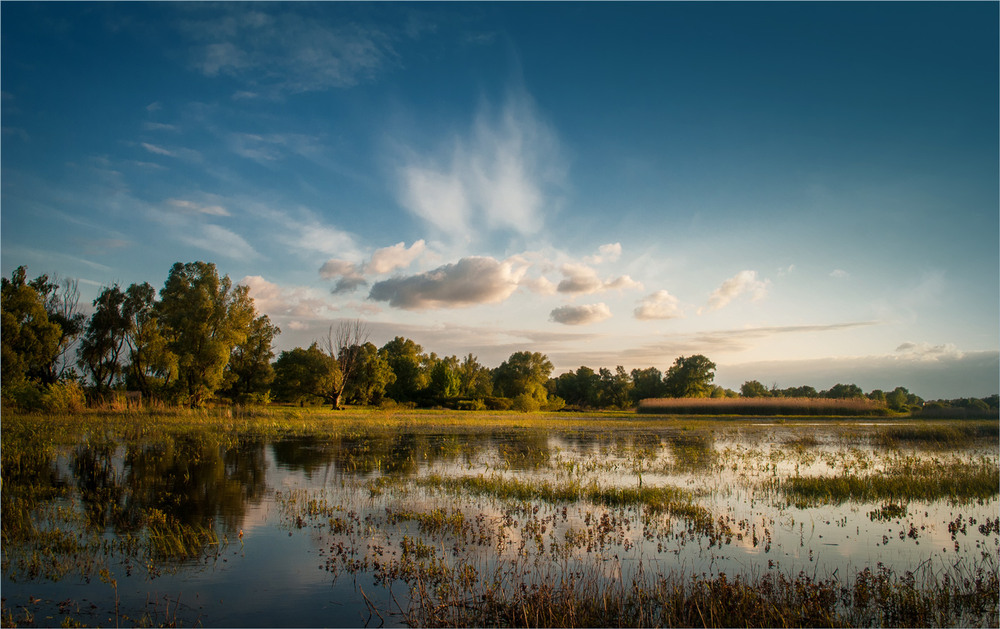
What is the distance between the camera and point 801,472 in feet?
73.7

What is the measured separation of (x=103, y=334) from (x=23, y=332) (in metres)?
8.39

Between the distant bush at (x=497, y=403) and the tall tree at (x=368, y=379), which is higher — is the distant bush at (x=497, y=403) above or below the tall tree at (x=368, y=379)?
below

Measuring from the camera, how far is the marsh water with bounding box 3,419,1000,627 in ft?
28.4

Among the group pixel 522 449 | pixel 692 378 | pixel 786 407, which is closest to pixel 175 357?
pixel 522 449

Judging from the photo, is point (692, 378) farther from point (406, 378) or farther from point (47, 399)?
point (47, 399)

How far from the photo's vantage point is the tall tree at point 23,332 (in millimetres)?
49156

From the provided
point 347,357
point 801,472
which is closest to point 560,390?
point 347,357

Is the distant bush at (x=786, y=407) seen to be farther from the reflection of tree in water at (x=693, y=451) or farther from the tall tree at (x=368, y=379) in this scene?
the tall tree at (x=368, y=379)

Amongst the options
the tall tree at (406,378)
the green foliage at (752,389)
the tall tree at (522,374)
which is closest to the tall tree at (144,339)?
the tall tree at (406,378)

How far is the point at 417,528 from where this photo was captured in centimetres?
1242

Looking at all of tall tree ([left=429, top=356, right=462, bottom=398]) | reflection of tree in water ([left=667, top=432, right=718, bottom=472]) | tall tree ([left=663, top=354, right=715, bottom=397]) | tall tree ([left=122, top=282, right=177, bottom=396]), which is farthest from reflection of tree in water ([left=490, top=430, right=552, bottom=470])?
tall tree ([left=663, top=354, right=715, bottom=397])

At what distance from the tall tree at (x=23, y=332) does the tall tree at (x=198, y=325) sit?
374 inches

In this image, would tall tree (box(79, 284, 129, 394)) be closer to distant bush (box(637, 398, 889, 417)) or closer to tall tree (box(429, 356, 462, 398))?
tall tree (box(429, 356, 462, 398))

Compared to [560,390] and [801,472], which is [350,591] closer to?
[801,472]
